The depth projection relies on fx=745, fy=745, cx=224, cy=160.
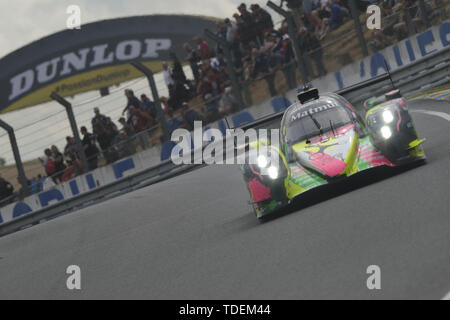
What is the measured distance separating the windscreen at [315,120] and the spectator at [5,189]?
359 inches

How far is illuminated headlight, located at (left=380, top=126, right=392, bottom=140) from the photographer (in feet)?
23.2

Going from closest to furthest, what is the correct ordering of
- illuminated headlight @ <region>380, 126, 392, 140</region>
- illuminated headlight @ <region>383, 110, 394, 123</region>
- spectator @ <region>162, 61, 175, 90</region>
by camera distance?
illuminated headlight @ <region>380, 126, 392, 140</region> → illuminated headlight @ <region>383, 110, 394, 123</region> → spectator @ <region>162, 61, 175, 90</region>

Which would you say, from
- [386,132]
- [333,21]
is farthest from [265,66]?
[386,132]

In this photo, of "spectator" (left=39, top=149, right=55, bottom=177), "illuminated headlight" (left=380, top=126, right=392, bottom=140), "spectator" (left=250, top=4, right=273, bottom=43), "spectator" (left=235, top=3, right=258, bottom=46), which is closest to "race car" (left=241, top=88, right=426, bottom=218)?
"illuminated headlight" (left=380, top=126, right=392, bottom=140)

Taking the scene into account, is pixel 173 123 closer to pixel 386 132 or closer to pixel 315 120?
pixel 315 120

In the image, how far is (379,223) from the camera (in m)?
5.33

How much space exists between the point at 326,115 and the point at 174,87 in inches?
295

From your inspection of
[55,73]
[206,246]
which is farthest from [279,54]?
[55,73]

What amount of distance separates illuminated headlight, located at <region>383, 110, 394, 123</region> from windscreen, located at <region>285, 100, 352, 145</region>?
1.70ft

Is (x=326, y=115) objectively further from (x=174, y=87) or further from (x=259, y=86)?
(x=174, y=87)

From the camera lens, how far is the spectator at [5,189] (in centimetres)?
1558

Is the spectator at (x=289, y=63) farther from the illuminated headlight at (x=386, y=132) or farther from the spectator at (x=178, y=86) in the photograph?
the illuminated headlight at (x=386, y=132)
